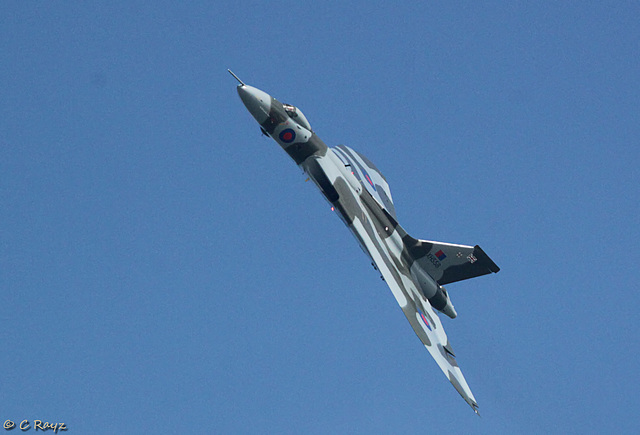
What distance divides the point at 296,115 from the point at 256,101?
8.85 feet

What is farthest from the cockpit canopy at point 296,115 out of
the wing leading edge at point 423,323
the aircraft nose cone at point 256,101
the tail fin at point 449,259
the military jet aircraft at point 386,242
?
the tail fin at point 449,259

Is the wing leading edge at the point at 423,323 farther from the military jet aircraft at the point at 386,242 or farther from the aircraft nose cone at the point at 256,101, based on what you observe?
the aircraft nose cone at the point at 256,101

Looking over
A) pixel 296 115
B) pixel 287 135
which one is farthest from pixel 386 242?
pixel 296 115

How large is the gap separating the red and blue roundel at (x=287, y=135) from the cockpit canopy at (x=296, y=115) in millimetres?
731

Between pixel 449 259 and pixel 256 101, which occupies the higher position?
pixel 256 101

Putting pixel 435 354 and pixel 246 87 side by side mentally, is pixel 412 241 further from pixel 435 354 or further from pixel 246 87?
pixel 246 87

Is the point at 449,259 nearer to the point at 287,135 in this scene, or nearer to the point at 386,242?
the point at 386,242

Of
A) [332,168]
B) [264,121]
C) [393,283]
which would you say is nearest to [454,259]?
[393,283]

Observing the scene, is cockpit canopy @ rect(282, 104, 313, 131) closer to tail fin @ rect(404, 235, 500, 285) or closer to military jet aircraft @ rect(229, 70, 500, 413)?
military jet aircraft @ rect(229, 70, 500, 413)

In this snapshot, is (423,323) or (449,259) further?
(449,259)

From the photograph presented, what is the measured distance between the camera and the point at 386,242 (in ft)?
152

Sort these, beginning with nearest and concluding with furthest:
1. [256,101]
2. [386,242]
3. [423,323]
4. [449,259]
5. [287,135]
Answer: [256,101], [423,323], [287,135], [386,242], [449,259]

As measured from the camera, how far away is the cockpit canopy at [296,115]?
1763 inches

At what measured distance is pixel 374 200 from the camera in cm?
4734
